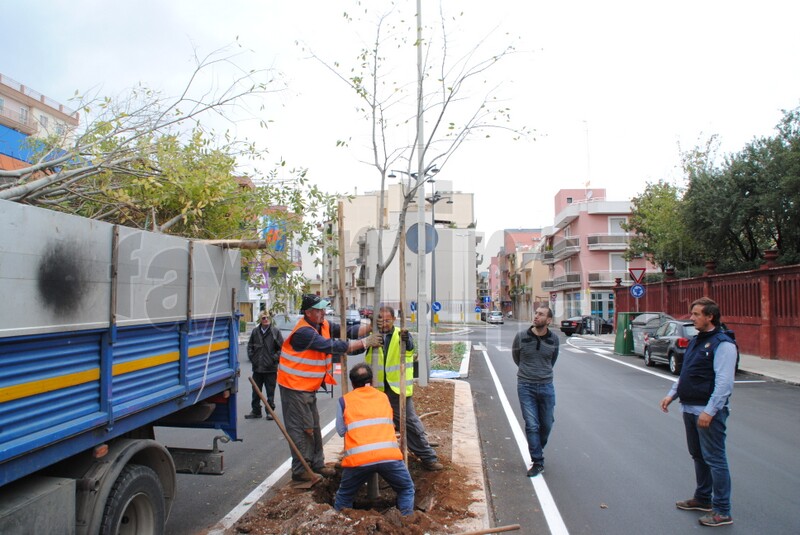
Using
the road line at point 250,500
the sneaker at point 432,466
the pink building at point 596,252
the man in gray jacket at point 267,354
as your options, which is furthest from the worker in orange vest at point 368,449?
the pink building at point 596,252

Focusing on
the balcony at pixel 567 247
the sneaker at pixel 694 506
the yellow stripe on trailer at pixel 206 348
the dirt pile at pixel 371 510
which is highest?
the balcony at pixel 567 247

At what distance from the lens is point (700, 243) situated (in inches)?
1046

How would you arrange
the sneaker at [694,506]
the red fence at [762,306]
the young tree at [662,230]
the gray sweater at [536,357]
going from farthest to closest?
1. the young tree at [662,230]
2. the red fence at [762,306]
3. the gray sweater at [536,357]
4. the sneaker at [694,506]

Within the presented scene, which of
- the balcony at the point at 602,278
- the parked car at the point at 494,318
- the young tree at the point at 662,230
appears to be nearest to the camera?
the young tree at the point at 662,230

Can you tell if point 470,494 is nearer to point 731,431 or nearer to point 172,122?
point 172,122

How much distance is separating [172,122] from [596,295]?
56.0 m

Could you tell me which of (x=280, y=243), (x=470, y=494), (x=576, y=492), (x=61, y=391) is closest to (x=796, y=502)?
(x=576, y=492)

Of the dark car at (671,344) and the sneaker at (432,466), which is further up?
the dark car at (671,344)

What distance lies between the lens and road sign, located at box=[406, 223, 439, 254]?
10.5 meters

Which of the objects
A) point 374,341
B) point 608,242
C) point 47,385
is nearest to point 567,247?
point 608,242

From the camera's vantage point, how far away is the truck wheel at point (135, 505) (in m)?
3.21

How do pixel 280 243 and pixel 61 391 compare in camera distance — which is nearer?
pixel 61 391

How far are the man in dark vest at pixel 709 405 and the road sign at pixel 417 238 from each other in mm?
5349

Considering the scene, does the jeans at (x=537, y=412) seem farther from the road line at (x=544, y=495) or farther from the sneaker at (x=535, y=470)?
the road line at (x=544, y=495)
